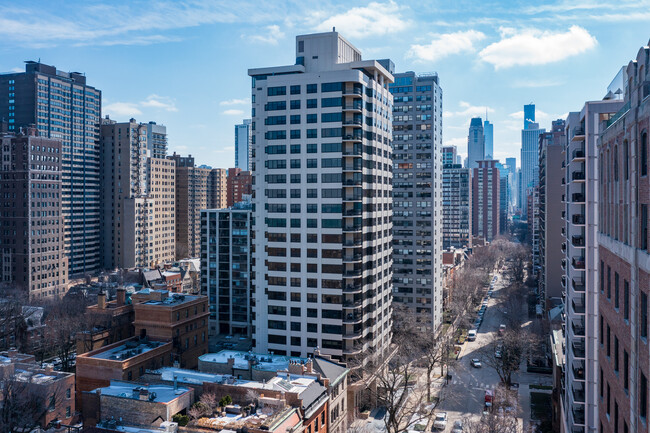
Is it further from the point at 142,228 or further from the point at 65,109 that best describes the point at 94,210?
the point at 65,109

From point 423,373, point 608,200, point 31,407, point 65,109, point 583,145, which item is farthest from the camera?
point 65,109

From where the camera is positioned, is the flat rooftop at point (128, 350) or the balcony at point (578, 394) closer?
the balcony at point (578, 394)

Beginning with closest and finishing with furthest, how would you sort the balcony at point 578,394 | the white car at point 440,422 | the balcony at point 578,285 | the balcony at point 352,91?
the balcony at point 578,394
the balcony at point 578,285
the white car at point 440,422
the balcony at point 352,91

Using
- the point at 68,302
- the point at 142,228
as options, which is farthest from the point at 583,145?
the point at 142,228

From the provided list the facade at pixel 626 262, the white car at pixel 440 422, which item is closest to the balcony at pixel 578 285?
the facade at pixel 626 262

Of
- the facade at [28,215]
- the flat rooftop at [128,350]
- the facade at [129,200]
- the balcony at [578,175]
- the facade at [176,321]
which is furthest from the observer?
the facade at [129,200]

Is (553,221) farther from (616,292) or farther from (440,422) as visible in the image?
(616,292)

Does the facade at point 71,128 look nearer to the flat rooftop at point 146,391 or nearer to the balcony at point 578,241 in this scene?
the flat rooftop at point 146,391

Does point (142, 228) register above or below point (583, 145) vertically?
below
